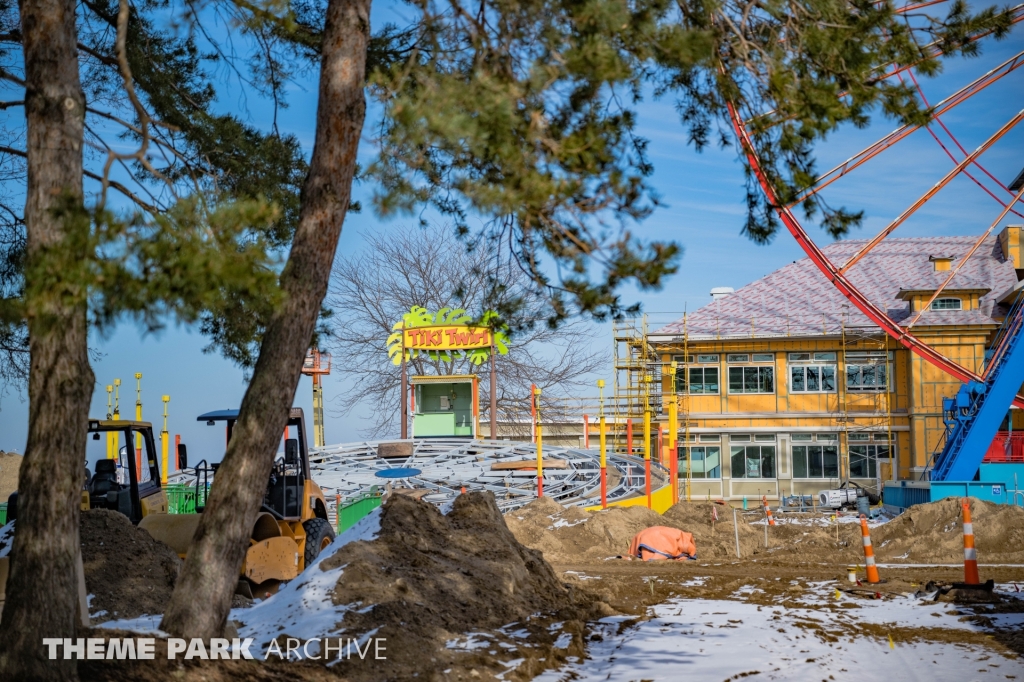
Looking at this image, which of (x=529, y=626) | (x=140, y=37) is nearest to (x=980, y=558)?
(x=529, y=626)

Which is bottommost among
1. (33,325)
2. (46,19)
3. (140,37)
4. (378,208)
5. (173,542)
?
(173,542)

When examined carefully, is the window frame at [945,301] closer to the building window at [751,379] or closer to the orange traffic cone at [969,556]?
the building window at [751,379]

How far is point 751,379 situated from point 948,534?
17564 mm

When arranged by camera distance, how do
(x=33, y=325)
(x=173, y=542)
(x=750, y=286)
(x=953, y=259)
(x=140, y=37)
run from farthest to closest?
(x=750, y=286), (x=953, y=259), (x=173, y=542), (x=140, y=37), (x=33, y=325)

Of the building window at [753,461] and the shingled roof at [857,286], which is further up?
the shingled roof at [857,286]

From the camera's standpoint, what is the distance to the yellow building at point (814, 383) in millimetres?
32469

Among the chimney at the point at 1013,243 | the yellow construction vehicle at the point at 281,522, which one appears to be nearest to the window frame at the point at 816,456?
the chimney at the point at 1013,243

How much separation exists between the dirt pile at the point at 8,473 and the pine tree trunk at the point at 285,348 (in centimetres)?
2514

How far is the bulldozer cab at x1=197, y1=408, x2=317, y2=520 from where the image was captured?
40.0 ft

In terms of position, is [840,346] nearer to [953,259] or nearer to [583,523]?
[953,259]

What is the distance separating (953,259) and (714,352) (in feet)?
33.5

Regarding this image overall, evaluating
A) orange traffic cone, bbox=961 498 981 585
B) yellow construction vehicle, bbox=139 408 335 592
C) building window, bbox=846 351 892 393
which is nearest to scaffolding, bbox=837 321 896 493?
building window, bbox=846 351 892 393

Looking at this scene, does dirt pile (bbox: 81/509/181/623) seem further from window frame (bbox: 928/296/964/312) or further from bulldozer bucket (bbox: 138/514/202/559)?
window frame (bbox: 928/296/964/312)

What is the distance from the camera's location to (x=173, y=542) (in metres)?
10.4
